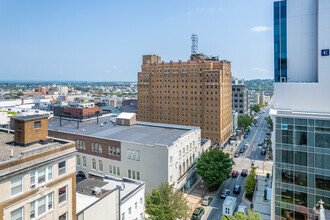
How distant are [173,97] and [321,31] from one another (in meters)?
68.5

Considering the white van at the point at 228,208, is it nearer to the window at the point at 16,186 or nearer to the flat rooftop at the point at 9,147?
the flat rooftop at the point at 9,147

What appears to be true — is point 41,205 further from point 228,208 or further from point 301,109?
point 301,109

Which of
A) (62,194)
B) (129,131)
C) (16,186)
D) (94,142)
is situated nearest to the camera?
(16,186)

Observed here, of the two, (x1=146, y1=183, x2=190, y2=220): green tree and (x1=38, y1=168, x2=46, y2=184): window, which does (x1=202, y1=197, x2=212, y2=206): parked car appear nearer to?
(x1=146, y1=183, x2=190, y2=220): green tree

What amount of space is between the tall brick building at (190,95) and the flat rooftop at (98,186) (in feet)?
191

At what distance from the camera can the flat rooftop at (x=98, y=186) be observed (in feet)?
89.1

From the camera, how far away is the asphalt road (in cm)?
4491

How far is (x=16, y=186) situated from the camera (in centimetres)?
1845

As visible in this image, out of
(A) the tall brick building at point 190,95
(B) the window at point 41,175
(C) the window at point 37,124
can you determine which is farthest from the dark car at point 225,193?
(C) the window at point 37,124

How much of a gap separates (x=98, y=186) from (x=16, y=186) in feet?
52.6

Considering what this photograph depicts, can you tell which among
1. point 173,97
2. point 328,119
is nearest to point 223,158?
point 328,119

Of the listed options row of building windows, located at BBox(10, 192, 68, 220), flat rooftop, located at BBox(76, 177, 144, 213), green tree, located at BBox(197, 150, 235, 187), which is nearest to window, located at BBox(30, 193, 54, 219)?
row of building windows, located at BBox(10, 192, 68, 220)

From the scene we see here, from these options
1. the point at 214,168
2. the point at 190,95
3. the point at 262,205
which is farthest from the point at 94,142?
the point at 190,95

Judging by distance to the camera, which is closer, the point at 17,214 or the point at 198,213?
the point at 17,214
